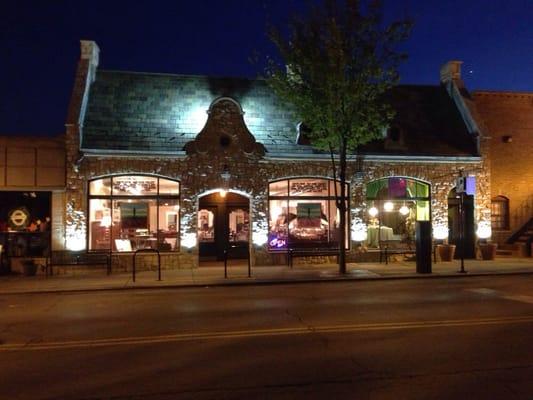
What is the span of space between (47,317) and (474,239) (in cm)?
1731

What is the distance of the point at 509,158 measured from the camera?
2441 cm

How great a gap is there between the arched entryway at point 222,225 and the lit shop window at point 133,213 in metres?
1.91

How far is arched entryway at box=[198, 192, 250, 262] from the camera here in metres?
22.2

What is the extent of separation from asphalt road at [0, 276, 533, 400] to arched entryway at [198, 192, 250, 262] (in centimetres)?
864

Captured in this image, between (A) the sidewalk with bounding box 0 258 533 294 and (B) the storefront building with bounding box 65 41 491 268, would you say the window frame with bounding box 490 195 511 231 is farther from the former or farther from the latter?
(A) the sidewalk with bounding box 0 258 533 294

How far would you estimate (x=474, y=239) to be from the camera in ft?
74.7

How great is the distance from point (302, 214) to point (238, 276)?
4680 mm

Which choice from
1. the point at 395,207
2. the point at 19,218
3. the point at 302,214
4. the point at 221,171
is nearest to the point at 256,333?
the point at 221,171

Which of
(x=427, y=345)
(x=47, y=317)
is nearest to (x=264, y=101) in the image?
(x=47, y=317)

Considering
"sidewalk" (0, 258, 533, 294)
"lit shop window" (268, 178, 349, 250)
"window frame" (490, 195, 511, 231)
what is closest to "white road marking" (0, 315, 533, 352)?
"sidewalk" (0, 258, 533, 294)

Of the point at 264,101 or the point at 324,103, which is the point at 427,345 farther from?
the point at 264,101

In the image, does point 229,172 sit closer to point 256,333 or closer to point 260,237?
point 260,237

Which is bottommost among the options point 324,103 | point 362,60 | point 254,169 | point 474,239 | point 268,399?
point 268,399

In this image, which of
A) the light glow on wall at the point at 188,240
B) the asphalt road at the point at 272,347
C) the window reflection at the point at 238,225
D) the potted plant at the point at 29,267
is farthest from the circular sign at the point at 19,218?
the window reflection at the point at 238,225
